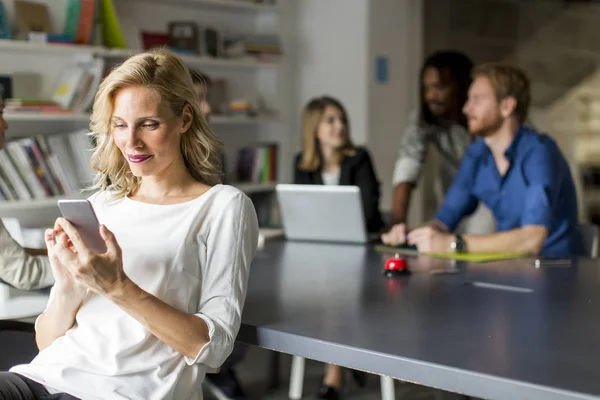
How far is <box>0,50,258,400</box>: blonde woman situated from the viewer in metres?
1.72

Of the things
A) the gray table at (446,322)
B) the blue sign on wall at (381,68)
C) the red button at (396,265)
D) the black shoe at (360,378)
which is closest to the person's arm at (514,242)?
the gray table at (446,322)

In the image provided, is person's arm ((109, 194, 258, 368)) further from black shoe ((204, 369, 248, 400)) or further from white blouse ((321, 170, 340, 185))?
white blouse ((321, 170, 340, 185))

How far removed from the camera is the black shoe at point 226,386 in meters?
3.70

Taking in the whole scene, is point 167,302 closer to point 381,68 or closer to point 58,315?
point 58,315

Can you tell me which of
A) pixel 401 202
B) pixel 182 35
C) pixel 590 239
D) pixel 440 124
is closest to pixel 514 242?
pixel 590 239

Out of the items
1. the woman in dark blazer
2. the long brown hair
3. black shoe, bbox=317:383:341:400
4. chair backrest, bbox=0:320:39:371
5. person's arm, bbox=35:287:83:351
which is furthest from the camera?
the long brown hair

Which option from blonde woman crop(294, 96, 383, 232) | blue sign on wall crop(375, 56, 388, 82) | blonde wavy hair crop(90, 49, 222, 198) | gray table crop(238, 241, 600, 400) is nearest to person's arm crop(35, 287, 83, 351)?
blonde wavy hair crop(90, 49, 222, 198)

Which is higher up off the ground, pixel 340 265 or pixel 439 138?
pixel 439 138

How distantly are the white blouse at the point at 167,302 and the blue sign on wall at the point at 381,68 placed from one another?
3.75m

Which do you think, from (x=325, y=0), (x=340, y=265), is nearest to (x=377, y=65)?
(x=325, y=0)

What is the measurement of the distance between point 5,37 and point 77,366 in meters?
2.56

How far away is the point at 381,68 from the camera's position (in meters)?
5.51

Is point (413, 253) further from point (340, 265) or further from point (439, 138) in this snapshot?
point (439, 138)

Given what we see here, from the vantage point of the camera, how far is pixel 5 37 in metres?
3.93
